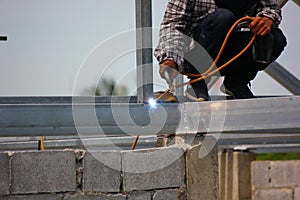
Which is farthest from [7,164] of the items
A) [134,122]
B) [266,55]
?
[266,55]

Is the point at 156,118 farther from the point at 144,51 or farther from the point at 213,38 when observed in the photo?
the point at 213,38

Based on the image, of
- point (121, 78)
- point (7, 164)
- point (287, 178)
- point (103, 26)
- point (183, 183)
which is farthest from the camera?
point (287, 178)

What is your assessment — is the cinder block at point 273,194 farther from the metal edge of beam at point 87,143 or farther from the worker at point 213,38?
the worker at point 213,38

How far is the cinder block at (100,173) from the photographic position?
8.65 ft

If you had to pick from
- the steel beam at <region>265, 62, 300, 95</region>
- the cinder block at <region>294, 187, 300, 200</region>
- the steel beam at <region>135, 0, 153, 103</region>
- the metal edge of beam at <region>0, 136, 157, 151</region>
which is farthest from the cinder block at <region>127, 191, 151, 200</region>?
the cinder block at <region>294, 187, 300, 200</region>

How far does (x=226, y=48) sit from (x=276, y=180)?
2570 mm

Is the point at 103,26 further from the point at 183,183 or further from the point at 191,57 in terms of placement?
the point at 183,183

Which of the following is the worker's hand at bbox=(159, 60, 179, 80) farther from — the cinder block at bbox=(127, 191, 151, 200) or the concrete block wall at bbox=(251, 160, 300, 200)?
the concrete block wall at bbox=(251, 160, 300, 200)

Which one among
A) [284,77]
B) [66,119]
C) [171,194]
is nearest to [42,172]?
[66,119]

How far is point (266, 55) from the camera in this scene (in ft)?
9.72

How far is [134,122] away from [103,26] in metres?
0.78

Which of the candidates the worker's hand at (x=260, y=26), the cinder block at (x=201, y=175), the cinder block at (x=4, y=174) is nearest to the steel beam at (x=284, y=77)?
the worker's hand at (x=260, y=26)

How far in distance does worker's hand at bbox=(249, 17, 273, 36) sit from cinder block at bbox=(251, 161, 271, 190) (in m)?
2.68

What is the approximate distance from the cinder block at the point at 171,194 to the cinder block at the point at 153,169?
0.02 metres
